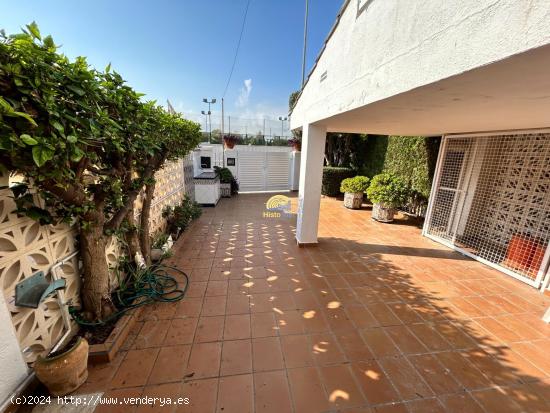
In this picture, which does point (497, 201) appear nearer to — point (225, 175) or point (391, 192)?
point (391, 192)

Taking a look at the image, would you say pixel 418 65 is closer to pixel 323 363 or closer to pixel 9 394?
pixel 323 363

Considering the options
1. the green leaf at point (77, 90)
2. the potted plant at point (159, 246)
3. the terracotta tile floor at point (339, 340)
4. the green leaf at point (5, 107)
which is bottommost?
the terracotta tile floor at point (339, 340)

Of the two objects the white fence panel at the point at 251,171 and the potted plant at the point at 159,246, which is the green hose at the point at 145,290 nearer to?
the potted plant at the point at 159,246

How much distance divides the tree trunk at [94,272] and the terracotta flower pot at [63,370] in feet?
1.85

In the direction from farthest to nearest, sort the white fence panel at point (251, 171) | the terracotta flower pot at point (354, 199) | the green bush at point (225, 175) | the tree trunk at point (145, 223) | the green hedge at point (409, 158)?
1. the white fence panel at point (251, 171)
2. the green bush at point (225, 175)
3. the terracotta flower pot at point (354, 199)
4. the green hedge at point (409, 158)
5. the tree trunk at point (145, 223)

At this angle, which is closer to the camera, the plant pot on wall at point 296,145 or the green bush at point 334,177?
the green bush at point 334,177

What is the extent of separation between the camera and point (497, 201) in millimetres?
4414

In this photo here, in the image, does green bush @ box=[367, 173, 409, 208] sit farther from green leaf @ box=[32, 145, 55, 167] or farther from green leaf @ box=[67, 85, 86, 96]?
green leaf @ box=[32, 145, 55, 167]

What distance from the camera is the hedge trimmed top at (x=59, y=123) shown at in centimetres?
114

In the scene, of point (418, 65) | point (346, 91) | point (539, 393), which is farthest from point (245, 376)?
point (346, 91)

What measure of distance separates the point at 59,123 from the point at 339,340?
2849 millimetres

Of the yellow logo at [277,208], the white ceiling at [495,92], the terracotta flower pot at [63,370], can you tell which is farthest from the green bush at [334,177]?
the terracotta flower pot at [63,370]

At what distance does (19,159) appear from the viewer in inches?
48.8

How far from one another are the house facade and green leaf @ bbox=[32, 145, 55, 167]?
2298 mm
